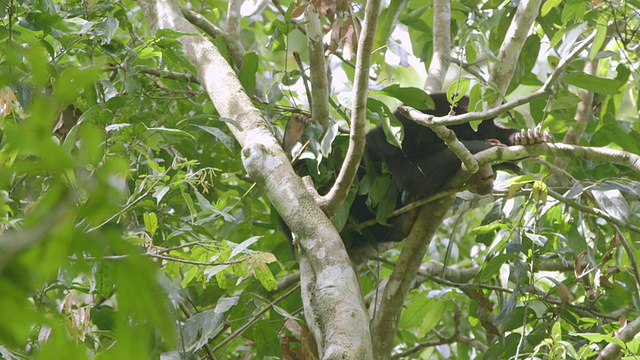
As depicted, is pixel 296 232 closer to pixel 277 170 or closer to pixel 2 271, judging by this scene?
pixel 277 170

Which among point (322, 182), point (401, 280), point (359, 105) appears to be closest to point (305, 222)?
point (359, 105)

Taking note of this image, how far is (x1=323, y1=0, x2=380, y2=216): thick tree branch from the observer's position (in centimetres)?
211

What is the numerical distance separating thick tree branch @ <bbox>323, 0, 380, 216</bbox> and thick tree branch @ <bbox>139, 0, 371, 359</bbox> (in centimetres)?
14

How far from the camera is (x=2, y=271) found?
1.77 ft

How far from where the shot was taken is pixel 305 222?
2.28 m

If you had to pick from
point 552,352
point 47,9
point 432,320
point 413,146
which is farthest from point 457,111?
point 47,9

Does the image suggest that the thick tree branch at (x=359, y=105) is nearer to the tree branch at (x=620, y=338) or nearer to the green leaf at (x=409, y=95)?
the green leaf at (x=409, y=95)

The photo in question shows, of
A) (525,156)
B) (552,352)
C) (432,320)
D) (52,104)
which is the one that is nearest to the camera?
(52,104)

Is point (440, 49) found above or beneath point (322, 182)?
above

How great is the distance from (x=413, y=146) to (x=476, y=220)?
240cm

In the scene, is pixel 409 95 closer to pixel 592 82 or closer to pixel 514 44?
pixel 514 44

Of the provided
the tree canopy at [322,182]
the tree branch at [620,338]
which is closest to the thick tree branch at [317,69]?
the tree canopy at [322,182]

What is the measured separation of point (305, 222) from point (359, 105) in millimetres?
415

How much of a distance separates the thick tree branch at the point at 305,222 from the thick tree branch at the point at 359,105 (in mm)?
140
